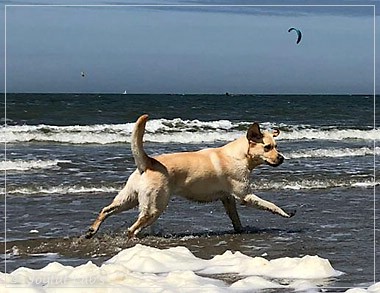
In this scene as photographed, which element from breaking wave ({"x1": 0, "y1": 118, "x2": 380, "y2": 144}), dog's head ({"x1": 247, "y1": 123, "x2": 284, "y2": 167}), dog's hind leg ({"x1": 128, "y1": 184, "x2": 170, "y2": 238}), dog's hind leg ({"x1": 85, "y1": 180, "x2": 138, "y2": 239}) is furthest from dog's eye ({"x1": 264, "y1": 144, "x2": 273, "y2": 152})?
breaking wave ({"x1": 0, "y1": 118, "x2": 380, "y2": 144})

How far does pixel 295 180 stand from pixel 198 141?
12227 mm

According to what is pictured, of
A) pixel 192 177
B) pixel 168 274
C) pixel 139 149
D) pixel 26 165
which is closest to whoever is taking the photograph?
pixel 168 274

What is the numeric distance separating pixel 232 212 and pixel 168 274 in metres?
2.79

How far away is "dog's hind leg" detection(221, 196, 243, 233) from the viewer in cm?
894

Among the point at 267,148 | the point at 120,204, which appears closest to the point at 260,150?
the point at 267,148

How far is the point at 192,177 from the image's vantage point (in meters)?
8.54

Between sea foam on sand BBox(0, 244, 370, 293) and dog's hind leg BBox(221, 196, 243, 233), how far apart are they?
1649mm

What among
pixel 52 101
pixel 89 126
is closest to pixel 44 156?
pixel 89 126

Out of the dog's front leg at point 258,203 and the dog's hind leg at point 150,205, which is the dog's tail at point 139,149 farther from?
the dog's front leg at point 258,203

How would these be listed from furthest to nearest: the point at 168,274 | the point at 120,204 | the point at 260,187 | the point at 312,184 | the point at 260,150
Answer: the point at 312,184 → the point at 260,187 → the point at 260,150 → the point at 120,204 → the point at 168,274

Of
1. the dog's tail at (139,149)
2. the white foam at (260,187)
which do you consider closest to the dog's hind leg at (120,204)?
the dog's tail at (139,149)

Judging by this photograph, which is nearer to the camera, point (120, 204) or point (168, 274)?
point (168, 274)

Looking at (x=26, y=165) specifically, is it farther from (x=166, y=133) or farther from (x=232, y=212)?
(x=166, y=133)

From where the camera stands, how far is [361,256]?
7.41m
